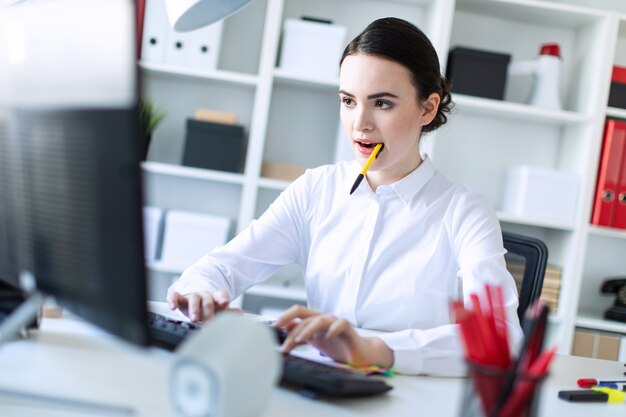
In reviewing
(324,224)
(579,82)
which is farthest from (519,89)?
(324,224)

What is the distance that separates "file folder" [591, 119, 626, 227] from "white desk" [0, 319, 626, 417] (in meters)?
1.92

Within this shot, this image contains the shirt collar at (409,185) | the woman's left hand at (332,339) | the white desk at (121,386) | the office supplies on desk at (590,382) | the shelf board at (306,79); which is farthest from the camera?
the shelf board at (306,79)

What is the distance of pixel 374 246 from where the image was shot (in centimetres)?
165

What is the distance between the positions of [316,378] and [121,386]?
0.24 metres

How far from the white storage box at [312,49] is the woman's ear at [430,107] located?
1121 millimetres

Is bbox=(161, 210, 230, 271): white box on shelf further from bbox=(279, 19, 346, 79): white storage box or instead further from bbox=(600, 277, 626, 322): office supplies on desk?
bbox=(600, 277, 626, 322): office supplies on desk

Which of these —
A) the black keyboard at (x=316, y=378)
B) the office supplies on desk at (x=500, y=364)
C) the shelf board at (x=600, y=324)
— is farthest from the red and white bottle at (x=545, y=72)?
the office supplies on desk at (x=500, y=364)

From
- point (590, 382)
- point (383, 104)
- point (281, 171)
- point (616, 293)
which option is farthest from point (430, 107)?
point (616, 293)

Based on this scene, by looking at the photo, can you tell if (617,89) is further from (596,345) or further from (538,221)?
(596,345)

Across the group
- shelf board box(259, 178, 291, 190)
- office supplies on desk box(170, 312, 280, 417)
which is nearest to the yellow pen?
office supplies on desk box(170, 312, 280, 417)

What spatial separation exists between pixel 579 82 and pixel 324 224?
1.83 metres

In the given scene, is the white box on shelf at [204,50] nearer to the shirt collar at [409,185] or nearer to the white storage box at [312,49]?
the white storage box at [312,49]

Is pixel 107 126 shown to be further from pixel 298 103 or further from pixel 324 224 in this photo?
pixel 298 103

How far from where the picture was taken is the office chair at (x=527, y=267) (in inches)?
64.0
